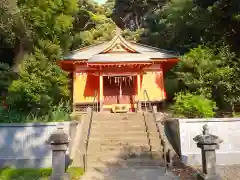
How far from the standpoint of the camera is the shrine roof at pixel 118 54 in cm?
1835

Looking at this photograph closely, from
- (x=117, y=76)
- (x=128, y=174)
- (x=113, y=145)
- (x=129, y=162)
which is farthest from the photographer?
(x=117, y=76)

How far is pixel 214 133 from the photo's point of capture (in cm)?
1003

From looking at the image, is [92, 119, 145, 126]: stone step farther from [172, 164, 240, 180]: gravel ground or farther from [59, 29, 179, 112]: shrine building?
[59, 29, 179, 112]: shrine building

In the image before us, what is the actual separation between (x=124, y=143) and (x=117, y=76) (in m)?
8.15

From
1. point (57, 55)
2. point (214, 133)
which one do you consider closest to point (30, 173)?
point (214, 133)

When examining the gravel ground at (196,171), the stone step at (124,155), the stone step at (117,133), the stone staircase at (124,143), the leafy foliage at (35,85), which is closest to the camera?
the gravel ground at (196,171)

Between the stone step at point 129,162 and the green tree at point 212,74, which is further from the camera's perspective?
the green tree at point 212,74

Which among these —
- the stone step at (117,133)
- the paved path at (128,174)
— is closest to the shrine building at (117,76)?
the stone step at (117,133)

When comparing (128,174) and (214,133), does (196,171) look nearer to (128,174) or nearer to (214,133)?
(214,133)

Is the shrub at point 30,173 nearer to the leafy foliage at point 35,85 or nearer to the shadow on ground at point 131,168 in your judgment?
the shadow on ground at point 131,168

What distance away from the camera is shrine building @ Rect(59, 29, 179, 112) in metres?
18.2

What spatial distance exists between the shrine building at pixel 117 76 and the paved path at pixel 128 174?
8.88m

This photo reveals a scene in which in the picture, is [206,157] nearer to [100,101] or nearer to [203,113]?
[203,113]

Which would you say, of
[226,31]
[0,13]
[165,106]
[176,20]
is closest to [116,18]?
[176,20]
